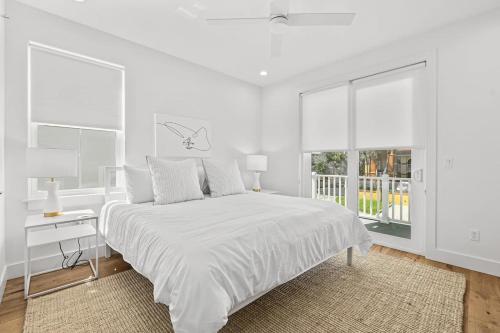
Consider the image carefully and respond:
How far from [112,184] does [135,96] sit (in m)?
1.17

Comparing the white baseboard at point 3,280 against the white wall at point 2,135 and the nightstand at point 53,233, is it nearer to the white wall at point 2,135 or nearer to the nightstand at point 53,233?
the white wall at point 2,135

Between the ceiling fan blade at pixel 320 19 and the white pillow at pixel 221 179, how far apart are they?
76.1 inches

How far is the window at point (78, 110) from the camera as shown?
8.07 feet

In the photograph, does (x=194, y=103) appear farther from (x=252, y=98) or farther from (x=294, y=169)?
(x=294, y=169)

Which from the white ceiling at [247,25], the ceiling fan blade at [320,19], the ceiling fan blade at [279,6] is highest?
the white ceiling at [247,25]

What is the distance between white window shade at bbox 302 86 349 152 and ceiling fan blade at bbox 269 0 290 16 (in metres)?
2.06

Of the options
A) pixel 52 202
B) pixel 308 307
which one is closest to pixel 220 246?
pixel 308 307

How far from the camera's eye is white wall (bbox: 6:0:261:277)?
2.30m

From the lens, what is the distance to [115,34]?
9.52ft

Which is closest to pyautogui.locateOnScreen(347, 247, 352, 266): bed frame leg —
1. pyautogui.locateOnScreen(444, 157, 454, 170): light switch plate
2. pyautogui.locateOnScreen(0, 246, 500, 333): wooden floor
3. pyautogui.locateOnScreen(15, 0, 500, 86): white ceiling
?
pyautogui.locateOnScreen(0, 246, 500, 333): wooden floor

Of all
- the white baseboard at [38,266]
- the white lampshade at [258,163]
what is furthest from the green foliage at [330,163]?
the white baseboard at [38,266]

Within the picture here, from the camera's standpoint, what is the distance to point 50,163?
2.09 meters

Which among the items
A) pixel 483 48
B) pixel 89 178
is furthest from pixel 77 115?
pixel 483 48

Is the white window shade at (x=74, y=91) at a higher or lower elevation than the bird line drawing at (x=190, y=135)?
higher
